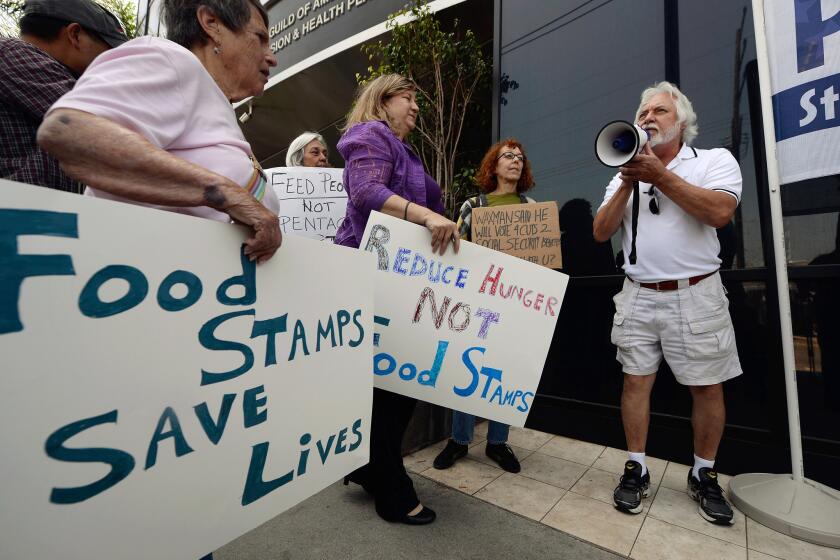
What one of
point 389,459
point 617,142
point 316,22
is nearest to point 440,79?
point 617,142

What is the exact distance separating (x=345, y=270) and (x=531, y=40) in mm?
3144

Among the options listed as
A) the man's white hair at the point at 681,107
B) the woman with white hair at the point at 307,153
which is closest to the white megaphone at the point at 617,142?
the man's white hair at the point at 681,107

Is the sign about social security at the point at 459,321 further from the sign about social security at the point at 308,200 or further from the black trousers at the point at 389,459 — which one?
the sign about social security at the point at 308,200

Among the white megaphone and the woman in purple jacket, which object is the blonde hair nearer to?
the woman in purple jacket

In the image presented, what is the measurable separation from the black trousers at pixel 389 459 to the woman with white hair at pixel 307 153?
2.13 meters

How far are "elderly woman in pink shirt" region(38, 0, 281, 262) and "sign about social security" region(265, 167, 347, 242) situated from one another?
6.07 feet

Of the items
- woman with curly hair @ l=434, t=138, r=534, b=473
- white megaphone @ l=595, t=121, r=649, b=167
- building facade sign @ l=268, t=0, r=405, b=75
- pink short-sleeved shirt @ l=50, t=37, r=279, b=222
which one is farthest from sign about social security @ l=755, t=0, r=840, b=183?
building facade sign @ l=268, t=0, r=405, b=75

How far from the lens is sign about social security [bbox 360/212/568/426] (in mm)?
1546

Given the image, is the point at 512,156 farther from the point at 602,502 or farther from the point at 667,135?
the point at 602,502

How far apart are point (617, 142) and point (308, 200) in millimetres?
1965

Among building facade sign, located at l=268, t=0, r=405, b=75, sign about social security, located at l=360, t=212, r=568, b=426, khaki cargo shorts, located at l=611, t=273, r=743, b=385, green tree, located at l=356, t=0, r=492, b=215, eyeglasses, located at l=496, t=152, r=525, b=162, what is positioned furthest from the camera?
building facade sign, located at l=268, t=0, r=405, b=75

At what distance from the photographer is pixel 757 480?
2.07 meters

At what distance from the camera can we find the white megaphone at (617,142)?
1774mm

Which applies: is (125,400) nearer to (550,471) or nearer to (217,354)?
(217,354)
